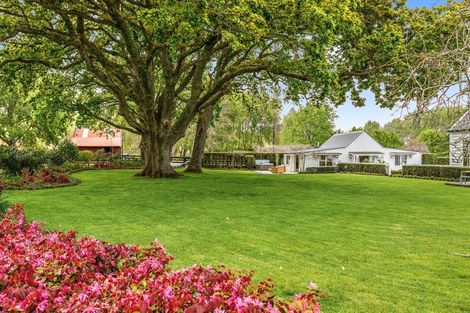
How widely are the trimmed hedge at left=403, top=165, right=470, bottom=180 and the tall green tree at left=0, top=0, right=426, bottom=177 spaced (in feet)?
39.5

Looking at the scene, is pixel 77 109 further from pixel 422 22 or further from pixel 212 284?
pixel 212 284

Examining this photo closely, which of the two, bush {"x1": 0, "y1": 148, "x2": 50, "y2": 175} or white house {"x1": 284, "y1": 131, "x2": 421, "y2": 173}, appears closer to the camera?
bush {"x1": 0, "y1": 148, "x2": 50, "y2": 175}

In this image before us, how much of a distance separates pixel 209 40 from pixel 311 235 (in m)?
12.5

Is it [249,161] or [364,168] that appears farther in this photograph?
[249,161]

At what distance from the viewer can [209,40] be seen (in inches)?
700

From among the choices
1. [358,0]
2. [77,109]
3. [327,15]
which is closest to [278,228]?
[327,15]

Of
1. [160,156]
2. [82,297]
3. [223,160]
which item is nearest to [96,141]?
[223,160]

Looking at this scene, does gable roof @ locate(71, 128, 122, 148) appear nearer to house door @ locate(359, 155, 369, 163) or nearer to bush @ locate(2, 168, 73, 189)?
house door @ locate(359, 155, 369, 163)

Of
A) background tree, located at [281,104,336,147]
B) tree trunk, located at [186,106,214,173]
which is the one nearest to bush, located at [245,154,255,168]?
tree trunk, located at [186,106,214,173]

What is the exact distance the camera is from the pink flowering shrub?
7.06 feet

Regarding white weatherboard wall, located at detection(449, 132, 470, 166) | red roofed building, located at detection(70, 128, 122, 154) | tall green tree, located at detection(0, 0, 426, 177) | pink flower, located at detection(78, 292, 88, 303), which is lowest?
pink flower, located at detection(78, 292, 88, 303)

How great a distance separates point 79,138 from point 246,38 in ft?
159

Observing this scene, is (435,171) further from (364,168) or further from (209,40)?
(209,40)

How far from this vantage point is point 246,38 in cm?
1315
